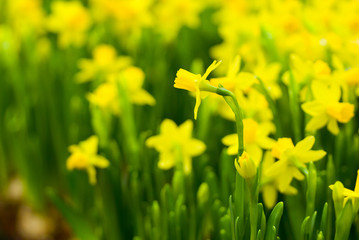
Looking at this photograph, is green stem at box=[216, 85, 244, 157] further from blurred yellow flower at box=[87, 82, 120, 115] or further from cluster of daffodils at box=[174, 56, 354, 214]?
blurred yellow flower at box=[87, 82, 120, 115]

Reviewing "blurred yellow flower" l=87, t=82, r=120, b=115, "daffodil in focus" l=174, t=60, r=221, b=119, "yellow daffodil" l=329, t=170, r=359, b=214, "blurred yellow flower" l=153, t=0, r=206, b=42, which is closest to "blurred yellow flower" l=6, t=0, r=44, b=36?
"blurred yellow flower" l=153, t=0, r=206, b=42

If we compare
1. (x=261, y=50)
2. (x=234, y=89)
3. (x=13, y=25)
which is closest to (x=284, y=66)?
(x=261, y=50)

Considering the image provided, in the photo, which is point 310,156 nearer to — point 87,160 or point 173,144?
point 173,144

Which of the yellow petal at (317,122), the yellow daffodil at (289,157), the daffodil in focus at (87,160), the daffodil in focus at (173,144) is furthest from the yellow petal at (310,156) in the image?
the daffodil in focus at (87,160)

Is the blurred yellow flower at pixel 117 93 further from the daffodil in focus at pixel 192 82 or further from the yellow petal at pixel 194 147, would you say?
the daffodil in focus at pixel 192 82

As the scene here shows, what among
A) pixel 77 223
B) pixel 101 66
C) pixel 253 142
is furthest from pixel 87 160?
pixel 101 66
